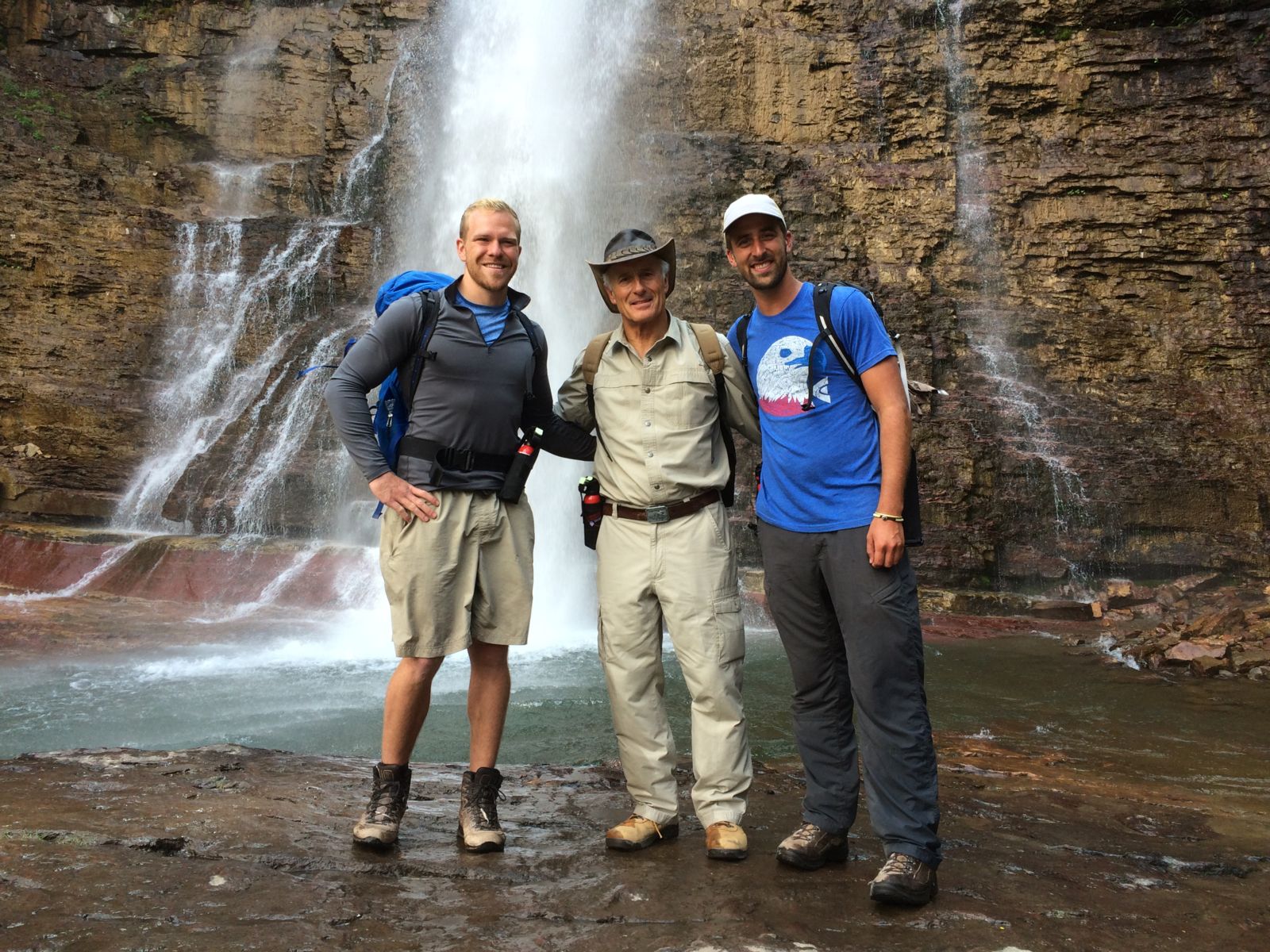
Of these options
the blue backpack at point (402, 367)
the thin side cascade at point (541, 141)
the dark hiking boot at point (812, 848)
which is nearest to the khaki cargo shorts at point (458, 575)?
the blue backpack at point (402, 367)

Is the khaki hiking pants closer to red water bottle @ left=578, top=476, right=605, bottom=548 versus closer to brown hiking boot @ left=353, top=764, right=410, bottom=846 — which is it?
red water bottle @ left=578, top=476, right=605, bottom=548

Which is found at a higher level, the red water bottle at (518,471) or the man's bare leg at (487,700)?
the red water bottle at (518,471)

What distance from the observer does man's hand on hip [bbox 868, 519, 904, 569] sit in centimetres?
320

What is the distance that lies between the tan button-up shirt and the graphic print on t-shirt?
7.4 inches

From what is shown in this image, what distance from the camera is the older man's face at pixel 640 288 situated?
12.1 feet

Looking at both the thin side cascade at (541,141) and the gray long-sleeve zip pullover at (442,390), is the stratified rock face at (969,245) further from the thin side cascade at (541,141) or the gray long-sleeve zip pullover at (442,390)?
the gray long-sleeve zip pullover at (442,390)

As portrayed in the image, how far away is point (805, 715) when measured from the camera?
351cm

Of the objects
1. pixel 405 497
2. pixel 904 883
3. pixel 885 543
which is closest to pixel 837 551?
pixel 885 543

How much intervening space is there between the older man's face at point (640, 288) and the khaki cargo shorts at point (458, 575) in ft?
2.76

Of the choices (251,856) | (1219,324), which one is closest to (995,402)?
(1219,324)

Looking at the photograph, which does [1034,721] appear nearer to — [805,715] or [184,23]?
[805,715]

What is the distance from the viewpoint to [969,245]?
1645cm

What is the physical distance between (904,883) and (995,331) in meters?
14.3

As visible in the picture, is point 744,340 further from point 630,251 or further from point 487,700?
point 487,700
